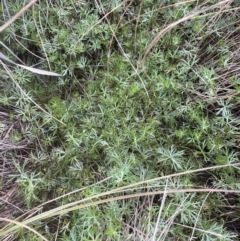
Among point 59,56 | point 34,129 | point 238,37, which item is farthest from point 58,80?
point 238,37

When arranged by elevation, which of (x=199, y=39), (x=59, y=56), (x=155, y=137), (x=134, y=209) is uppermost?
(x=59, y=56)

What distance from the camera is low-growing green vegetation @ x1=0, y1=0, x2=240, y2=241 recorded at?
123cm

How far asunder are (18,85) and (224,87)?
699mm

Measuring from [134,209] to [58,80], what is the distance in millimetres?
542

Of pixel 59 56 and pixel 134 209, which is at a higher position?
pixel 59 56

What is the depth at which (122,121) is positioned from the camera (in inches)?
50.7

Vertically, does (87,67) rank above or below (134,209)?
above

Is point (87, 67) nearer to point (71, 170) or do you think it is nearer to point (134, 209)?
point (71, 170)

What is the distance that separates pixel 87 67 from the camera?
142 centimetres

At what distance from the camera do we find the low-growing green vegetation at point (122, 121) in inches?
48.4

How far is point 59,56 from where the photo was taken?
1.39 meters

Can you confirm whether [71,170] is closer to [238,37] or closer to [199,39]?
[199,39]

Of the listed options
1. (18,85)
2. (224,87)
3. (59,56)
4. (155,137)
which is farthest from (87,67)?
(224,87)

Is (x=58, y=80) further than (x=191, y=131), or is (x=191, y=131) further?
(x=58, y=80)
